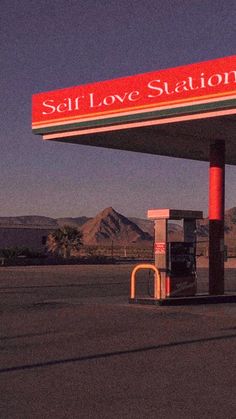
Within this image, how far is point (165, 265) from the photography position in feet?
65.7

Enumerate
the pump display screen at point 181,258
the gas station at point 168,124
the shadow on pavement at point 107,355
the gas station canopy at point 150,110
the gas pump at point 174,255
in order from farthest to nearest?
the pump display screen at point 181,258 < the gas pump at point 174,255 < the gas station at point 168,124 < the gas station canopy at point 150,110 < the shadow on pavement at point 107,355

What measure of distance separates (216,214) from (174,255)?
187cm

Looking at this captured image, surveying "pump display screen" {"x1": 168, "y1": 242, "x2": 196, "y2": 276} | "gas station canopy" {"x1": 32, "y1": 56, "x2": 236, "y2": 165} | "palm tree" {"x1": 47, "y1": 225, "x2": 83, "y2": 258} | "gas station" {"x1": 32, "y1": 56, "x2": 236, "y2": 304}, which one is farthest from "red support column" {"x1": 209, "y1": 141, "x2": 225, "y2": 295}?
"palm tree" {"x1": 47, "y1": 225, "x2": 83, "y2": 258}

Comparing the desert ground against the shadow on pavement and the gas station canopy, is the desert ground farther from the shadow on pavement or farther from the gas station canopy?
the gas station canopy

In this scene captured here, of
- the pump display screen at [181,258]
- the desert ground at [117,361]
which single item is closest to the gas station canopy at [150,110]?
the pump display screen at [181,258]

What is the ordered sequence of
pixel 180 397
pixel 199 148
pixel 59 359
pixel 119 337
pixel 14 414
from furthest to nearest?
pixel 199 148 < pixel 119 337 < pixel 59 359 < pixel 180 397 < pixel 14 414

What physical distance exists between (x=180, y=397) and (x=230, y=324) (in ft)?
24.7

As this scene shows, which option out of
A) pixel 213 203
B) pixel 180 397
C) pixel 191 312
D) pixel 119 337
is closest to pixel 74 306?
pixel 191 312

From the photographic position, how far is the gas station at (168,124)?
18250mm

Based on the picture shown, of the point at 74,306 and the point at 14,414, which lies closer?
the point at 14,414

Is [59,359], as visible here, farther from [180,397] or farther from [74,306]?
[74,306]

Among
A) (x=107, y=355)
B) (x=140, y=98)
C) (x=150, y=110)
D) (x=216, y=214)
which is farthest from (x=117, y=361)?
(x=216, y=214)

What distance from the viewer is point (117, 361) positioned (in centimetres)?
1073

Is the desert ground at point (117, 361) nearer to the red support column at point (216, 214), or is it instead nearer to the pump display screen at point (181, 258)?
the pump display screen at point (181, 258)
